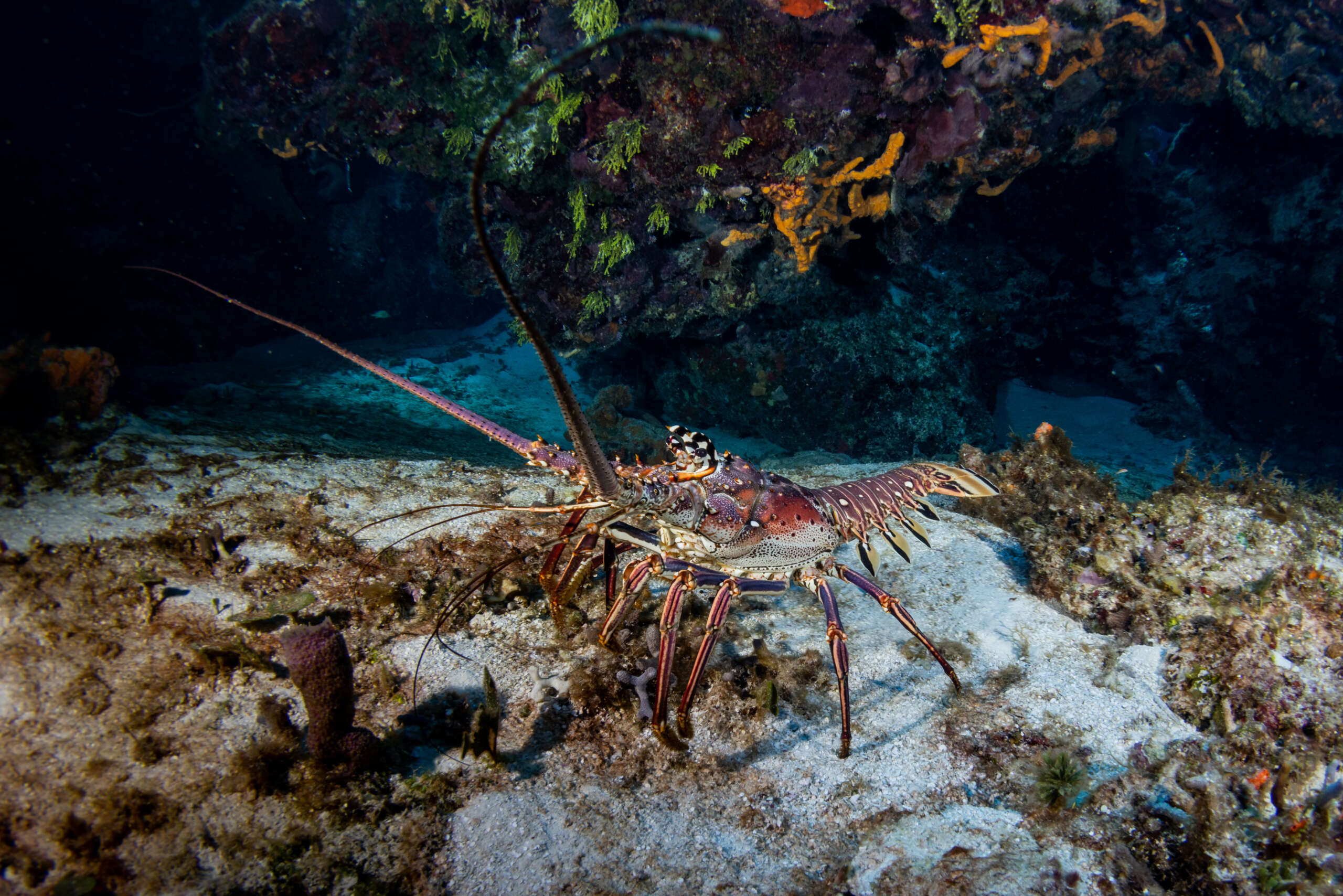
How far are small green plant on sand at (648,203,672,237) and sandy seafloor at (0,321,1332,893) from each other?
449 cm

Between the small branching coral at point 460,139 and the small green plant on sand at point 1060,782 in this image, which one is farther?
the small branching coral at point 460,139

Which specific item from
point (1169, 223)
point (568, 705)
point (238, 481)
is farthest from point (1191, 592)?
point (1169, 223)

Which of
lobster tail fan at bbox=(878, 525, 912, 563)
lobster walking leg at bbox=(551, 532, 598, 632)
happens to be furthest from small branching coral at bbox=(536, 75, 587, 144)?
lobster tail fan at bbox=(878, 525, 912, 563)

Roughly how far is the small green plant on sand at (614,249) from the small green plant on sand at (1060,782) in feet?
20.6

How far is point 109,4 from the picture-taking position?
962 centimetres

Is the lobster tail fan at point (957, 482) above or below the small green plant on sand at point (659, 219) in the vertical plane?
below

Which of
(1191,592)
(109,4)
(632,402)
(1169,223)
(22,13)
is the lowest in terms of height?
(632,402)

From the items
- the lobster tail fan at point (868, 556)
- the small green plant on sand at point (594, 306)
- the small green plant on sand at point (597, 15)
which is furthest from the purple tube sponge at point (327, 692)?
the small green plant on sand at point (597, 15)

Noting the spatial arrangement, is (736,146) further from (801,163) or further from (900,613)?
(900,613)

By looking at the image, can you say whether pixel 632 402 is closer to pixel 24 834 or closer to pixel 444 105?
pixel 444 105

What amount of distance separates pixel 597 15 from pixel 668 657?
6.61m

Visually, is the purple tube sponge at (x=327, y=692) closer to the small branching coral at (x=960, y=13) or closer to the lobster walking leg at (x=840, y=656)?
the lobster walking leg at (x=840, y=656)

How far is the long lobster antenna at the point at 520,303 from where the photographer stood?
3.00ft

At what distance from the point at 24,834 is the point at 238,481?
2.21m
